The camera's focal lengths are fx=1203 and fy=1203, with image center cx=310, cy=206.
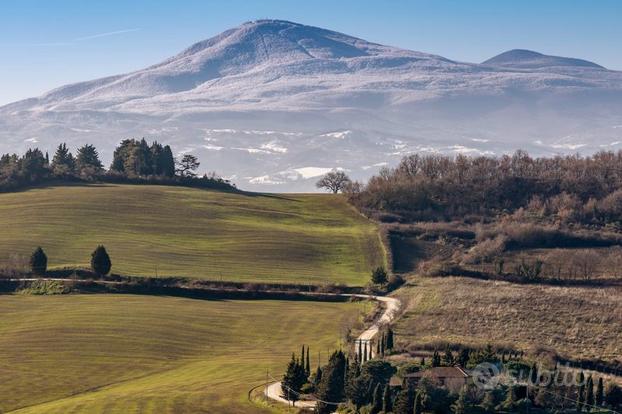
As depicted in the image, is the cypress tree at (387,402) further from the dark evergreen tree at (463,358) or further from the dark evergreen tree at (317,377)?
the dark evergreen tree at (463,358)

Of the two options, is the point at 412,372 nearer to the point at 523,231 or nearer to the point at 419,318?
the point at 419,318

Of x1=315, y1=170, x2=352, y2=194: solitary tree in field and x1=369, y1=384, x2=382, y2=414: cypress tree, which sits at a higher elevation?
x1=315, y1=170, x2=352, y2=194: solitary tree in field

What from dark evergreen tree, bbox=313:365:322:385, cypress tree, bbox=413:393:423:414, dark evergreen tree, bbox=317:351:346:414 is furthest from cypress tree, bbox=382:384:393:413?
dark evergreen tree, bbox=313:365:322:385

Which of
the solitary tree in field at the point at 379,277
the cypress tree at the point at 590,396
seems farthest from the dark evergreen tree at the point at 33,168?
the cypress tree at the point at 590,396

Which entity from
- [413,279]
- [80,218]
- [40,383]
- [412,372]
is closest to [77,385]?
[40,383]

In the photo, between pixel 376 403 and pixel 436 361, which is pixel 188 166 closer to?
pixel 436 361

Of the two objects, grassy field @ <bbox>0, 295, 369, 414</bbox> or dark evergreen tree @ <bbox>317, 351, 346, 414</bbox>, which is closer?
dark evergreen tree @ <bbox>317, 351, 346, 414</bbox>

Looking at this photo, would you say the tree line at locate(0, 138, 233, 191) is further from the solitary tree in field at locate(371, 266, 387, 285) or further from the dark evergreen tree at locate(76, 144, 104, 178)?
the solitary tree in field at locate(371, 266, 387, 285)
